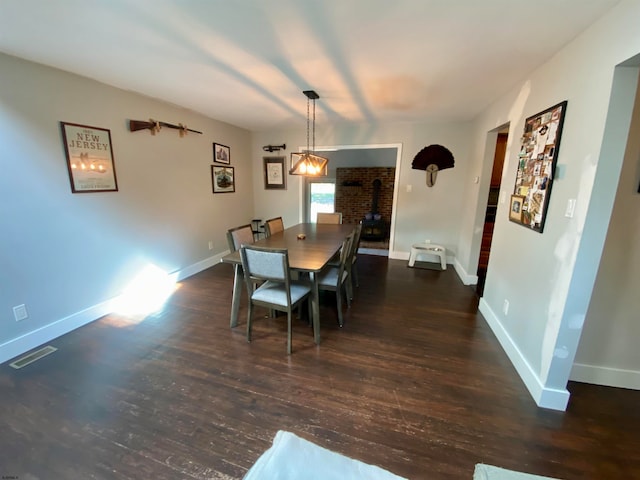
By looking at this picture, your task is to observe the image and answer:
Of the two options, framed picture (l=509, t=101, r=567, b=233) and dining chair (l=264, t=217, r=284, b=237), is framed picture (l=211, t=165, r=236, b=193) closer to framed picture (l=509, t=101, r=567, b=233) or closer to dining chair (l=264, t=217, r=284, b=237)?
dining chair (l=264, t=217, r=284, b=237)

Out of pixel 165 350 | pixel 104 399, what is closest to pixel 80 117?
pixel 165 350

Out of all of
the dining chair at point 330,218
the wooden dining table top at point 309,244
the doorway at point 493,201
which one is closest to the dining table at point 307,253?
the wooden dining table top at point 309,244

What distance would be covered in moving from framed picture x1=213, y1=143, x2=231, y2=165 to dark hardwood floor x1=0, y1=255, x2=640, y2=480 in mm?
2663

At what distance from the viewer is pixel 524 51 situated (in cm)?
184

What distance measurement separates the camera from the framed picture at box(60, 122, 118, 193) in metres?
2.35

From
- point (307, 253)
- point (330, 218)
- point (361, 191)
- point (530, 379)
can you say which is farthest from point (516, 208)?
point (361, 191)

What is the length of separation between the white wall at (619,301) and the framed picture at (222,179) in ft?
14.4

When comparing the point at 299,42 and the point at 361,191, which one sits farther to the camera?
the point at 361,191

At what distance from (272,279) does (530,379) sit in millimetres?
1935

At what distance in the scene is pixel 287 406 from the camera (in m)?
1.65

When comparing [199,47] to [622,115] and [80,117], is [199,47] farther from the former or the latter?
[622,115]

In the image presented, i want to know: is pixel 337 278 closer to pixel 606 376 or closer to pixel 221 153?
pixel 606 376

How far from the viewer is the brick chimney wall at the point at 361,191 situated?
7.18 m

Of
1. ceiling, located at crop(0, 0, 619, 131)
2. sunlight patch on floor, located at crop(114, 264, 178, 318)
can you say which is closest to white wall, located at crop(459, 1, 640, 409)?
ceiling, located at crop(0, 0, 619, 131)
